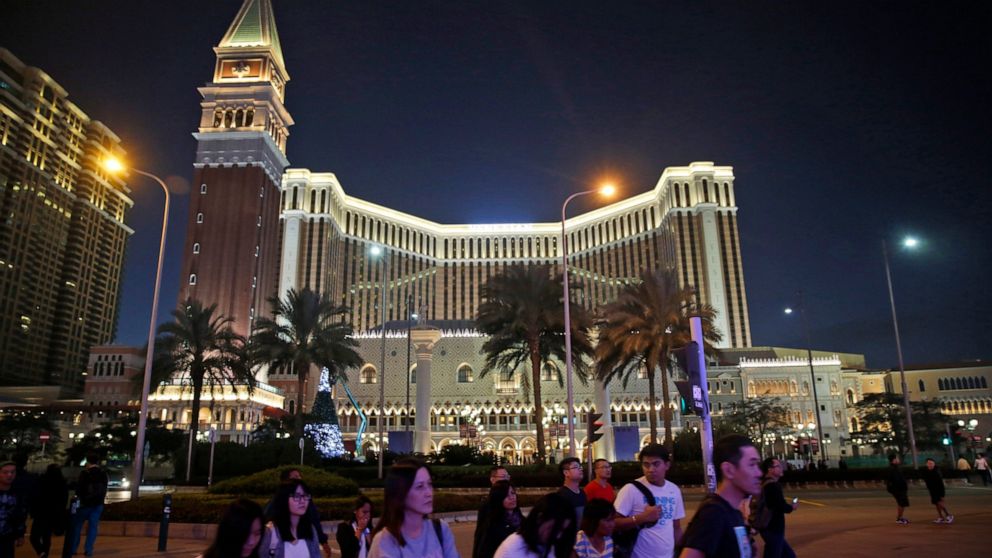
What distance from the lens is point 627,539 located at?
5234mm

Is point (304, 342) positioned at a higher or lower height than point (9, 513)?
higher

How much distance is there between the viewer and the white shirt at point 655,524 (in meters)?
5.21

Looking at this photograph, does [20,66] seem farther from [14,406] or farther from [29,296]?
[14,406]

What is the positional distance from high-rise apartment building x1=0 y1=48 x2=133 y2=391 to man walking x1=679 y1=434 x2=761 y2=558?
11104 centimetres

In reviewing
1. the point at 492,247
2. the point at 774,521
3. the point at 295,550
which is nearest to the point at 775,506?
the point at 774,521

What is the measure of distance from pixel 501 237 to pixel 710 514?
12276 centimetres

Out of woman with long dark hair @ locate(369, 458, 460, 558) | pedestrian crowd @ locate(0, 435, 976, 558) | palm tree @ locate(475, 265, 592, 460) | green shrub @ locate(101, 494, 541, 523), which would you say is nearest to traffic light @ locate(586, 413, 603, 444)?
green shrub @ locate(101, 494, 541, 523)

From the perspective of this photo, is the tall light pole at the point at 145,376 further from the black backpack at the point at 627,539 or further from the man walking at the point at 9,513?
the black backpack at the point at 627,539

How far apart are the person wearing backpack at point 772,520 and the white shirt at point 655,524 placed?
702mm

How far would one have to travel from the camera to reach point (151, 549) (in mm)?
12883

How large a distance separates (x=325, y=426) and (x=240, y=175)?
42.8 meters

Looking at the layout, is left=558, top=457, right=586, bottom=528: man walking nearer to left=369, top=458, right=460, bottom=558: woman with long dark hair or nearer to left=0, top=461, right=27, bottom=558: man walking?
left=369, top=458, right=460, bottom=558: woman with long dark hair

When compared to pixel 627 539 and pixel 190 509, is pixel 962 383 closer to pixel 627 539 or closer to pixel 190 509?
pixel 190 509

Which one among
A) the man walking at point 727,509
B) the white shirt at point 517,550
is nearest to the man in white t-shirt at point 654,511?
the man walking at point 727,509
